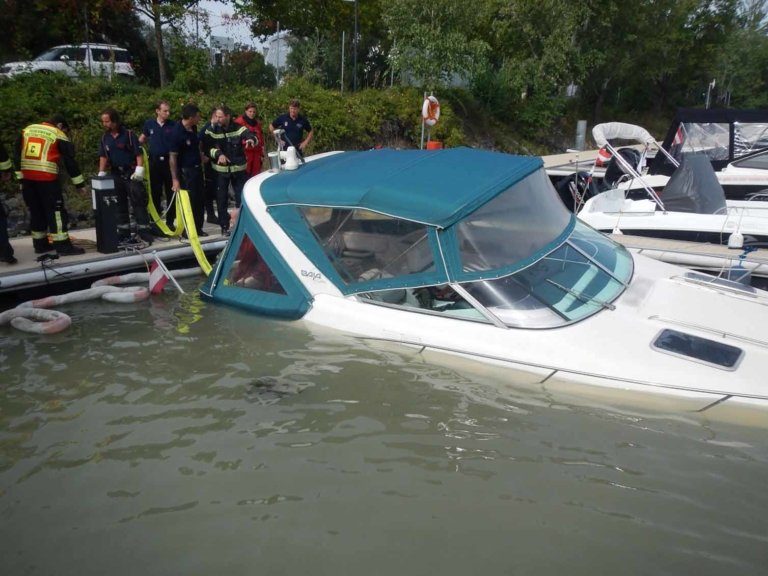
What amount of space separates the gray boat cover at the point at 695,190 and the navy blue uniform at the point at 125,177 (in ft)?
20.9

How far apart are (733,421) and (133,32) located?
66.6 feet

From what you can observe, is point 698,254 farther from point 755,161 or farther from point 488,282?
point 488,282

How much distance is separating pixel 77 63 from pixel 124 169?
7962 millimetres

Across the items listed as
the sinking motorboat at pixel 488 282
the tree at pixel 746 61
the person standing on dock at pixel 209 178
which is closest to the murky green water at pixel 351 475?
the sinking motorboat at pixel 488 282

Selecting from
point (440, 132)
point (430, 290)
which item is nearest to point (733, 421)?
point (430, 290)

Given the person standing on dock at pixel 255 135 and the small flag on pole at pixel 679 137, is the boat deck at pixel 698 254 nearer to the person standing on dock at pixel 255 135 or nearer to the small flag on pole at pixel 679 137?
the small flag on pole at pixel 679 137

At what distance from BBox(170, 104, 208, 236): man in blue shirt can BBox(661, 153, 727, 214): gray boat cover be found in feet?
18.8

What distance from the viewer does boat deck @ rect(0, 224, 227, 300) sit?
652 centimetres

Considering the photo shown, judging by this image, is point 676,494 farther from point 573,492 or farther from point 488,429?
point 488,429

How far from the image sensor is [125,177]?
315 inches

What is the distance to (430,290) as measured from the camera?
4598mm

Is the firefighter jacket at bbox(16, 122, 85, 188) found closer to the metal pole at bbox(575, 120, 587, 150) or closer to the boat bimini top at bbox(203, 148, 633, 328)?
the boat bimini top at bbox(203, 148, 633, 328)

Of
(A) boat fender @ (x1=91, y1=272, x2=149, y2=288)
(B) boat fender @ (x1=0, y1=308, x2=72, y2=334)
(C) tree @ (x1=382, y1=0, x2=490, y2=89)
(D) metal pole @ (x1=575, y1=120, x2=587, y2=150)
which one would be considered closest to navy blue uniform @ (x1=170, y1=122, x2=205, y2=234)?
(A) boat fender @ (x1=91, y1=272, x2=149, y2=288)

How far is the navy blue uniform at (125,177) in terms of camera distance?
784cm
